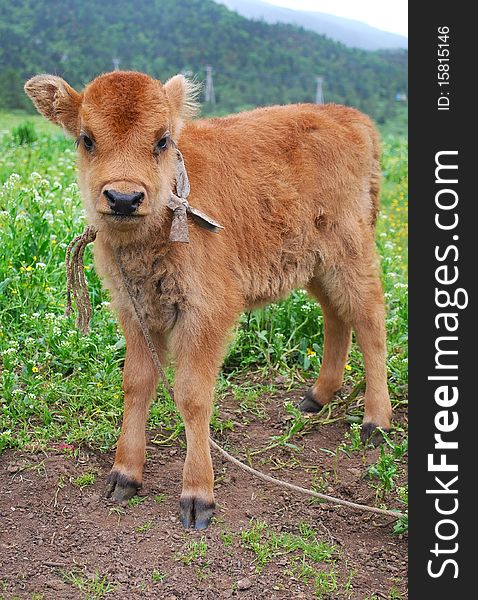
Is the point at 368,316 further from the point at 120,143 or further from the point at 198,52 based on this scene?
the point at 198,52

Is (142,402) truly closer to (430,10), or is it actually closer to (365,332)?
(365,332)

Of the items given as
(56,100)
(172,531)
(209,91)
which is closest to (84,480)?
(172,531)

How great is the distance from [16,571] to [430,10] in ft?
10.8

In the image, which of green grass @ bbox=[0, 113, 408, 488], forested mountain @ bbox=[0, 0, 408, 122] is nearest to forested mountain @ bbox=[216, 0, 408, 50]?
forested mountain @ bbox=[0, 0, 408, 122]

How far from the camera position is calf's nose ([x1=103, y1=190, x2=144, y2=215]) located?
379cm

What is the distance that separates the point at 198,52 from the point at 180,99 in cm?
1398

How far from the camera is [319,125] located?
538cm

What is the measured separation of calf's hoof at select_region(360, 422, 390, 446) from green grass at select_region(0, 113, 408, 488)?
34 centimetres

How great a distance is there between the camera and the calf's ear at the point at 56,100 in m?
4.18

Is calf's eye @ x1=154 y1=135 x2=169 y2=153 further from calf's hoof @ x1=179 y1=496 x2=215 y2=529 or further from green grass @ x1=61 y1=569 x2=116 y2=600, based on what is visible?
green grass @ x1=61 y1=569 x2=116 y2=600

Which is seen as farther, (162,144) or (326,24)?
(326,24)

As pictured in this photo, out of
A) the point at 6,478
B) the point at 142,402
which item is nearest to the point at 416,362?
the point at 142,402

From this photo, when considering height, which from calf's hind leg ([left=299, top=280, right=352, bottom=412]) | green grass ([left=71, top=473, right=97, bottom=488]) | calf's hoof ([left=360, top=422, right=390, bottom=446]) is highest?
calf's hind leg ([left=299, top=280, right=352, bottom=412])

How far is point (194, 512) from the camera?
14.6 feet
